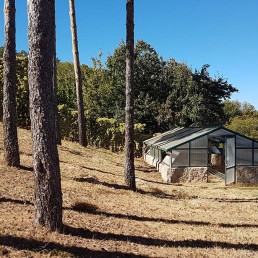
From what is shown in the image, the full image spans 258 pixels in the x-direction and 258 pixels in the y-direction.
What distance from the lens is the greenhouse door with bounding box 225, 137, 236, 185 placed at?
19.6 m

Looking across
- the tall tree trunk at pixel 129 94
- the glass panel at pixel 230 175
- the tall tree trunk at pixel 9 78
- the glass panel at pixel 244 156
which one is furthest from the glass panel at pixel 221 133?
the tall tree trunk at pixel 9 78

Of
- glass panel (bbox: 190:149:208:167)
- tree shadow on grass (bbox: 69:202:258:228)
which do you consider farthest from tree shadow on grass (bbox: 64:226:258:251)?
glass panel (bbox: 190:149:208:167)

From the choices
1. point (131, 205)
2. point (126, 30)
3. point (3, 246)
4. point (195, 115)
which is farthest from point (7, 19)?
point (195, 115)

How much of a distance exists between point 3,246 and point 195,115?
2671 centimetres

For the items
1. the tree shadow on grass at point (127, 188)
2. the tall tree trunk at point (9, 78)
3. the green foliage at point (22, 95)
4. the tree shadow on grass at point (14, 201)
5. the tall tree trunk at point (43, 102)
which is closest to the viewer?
the tall tree trunk at point (43, 102)

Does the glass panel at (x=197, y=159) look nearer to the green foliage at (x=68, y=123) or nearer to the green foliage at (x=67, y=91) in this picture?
the green foliage at (x=68, y=123)

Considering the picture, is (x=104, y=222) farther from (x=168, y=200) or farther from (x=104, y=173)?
(x=104, y=173)

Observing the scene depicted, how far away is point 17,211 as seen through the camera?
7945mm

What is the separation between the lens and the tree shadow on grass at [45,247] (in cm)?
596

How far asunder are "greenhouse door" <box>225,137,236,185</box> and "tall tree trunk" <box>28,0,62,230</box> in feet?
47.1

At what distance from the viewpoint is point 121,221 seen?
29.5 ft

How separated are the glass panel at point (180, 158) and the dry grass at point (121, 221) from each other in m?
4.05

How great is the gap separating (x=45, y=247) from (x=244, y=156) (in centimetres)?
1581

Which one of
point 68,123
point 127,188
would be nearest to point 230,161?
point 127,188
